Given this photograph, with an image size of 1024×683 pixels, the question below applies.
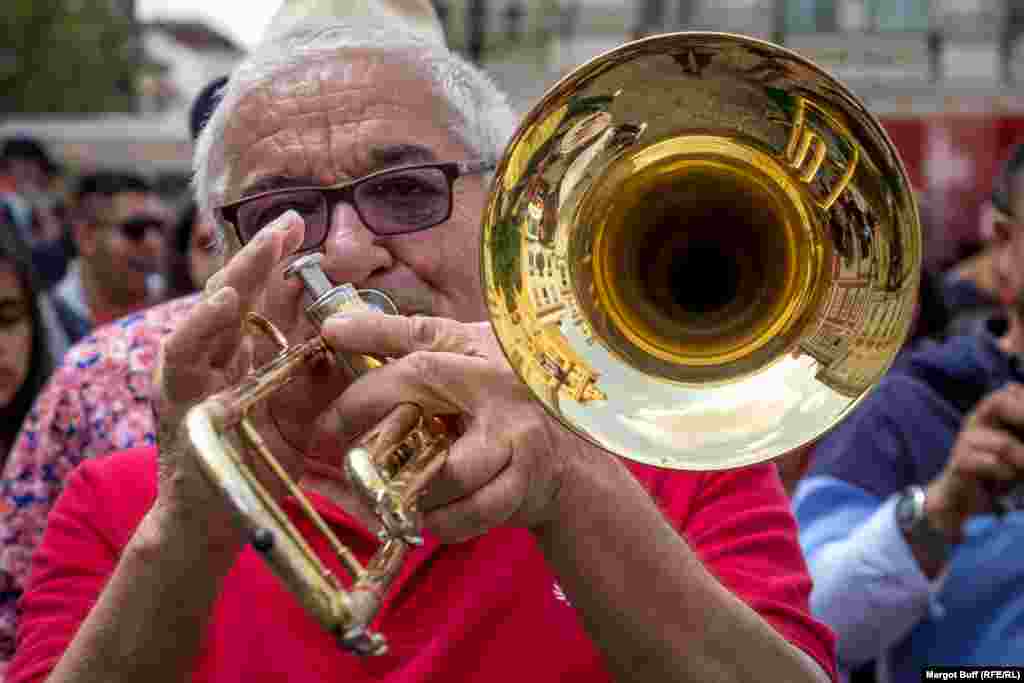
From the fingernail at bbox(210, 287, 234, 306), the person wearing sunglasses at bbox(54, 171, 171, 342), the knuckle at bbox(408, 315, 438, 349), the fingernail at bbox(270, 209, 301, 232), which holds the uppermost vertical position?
the fingernail at bbox(270, 209, 301, 232)

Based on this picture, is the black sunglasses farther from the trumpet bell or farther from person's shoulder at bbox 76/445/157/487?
the trumpet bell

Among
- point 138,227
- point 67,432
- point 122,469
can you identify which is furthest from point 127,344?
point 138,227

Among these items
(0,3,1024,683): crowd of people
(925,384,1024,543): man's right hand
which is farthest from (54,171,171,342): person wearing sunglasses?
(925,384,1024,543): man's right hand

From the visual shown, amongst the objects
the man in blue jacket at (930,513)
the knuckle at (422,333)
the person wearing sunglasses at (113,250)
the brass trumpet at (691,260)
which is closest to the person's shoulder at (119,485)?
the brass trumpet at (691,260)

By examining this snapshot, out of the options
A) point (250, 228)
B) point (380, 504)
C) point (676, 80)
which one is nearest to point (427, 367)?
point (380, 504)

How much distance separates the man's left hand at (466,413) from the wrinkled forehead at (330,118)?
52 cm

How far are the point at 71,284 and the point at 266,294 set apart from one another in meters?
4.23

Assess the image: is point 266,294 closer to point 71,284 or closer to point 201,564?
point 201,564

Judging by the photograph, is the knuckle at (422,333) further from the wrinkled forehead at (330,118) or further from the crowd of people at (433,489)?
the wrinkled forehead at (330,118)

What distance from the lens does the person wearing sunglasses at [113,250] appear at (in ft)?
16.9

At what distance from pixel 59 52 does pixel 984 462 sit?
26.6 m

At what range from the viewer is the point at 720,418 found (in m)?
1.80

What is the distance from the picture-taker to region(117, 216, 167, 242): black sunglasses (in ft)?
17.7

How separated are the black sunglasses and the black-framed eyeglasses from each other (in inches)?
135
